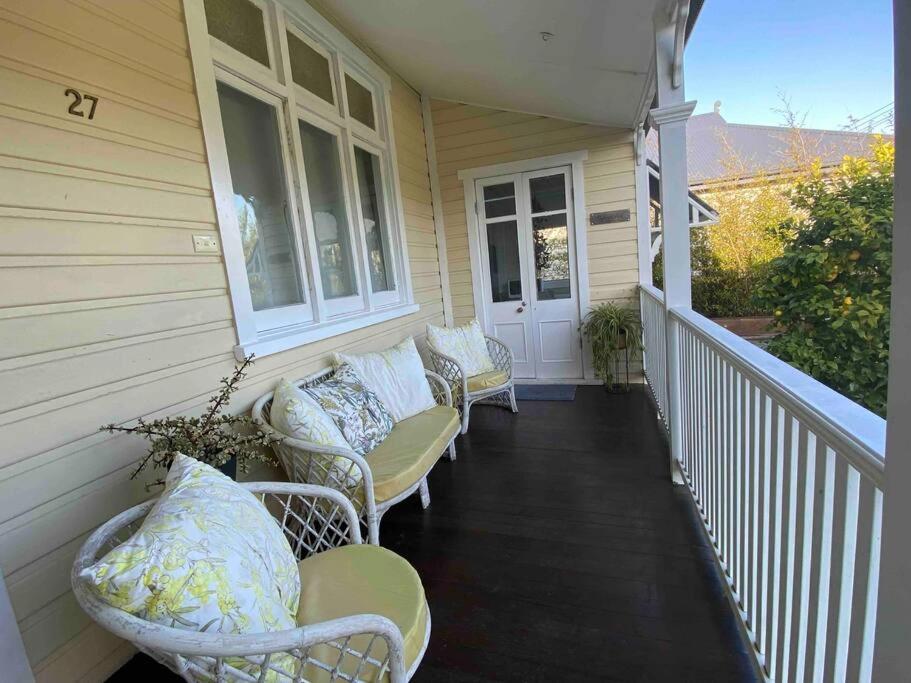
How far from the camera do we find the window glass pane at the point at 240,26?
2256 millimetres

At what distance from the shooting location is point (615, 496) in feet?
8.16

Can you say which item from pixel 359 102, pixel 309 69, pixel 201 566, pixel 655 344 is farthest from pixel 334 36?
pixel 201 566

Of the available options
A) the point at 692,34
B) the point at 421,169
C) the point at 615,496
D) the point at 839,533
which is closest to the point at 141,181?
the point at 839,533

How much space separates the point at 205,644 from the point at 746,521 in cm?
153

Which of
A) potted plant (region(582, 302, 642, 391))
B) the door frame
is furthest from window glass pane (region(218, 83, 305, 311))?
potted plant (region(582, 302, 642, 391))

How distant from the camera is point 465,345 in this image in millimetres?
4074

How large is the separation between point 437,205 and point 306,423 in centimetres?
353

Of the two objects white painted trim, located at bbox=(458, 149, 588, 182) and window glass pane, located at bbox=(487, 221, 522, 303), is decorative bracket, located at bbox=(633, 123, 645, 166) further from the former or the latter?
window glass pane, located at bbox=(487, 221, 522, 303)

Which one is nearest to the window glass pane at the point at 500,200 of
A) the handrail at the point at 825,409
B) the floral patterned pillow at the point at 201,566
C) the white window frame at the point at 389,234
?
the white window frame at the point at 389,234

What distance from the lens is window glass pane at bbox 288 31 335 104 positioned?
9.43 ft

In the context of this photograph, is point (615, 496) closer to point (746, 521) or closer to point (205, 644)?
point (746, 521)

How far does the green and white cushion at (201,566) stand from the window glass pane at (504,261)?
13.2ft

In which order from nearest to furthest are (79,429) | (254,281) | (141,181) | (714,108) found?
(79,429)
(141,181)
(254,281)
(714,108)

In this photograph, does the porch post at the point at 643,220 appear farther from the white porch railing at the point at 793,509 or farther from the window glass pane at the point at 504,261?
the white porch railing at the point at 793,509
